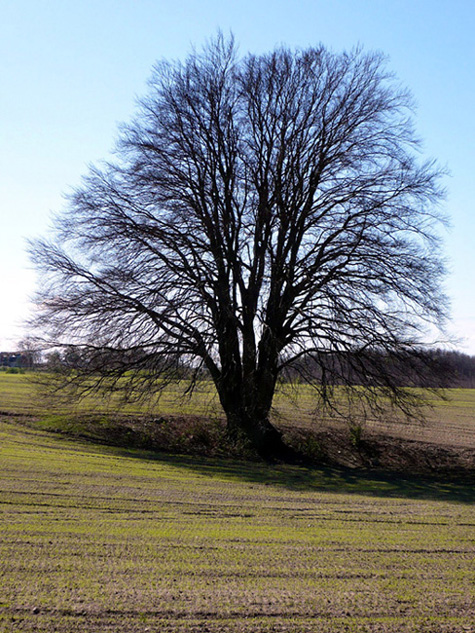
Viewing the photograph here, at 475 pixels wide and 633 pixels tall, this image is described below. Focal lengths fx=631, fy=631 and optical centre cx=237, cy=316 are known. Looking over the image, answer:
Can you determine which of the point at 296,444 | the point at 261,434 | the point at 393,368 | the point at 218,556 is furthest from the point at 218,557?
the point at 296,444

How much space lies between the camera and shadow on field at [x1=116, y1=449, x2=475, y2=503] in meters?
15.3

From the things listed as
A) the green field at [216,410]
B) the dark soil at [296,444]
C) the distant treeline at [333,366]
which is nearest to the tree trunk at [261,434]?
the dark soil at [296,444]

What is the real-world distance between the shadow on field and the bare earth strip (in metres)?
1.60

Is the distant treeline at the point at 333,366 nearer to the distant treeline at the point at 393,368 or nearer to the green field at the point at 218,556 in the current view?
the distant treeline at the point at 393,368

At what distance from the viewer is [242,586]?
20.8 feet

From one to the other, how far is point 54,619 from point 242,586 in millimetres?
1926

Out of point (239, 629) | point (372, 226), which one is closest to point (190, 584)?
point (239, 629)

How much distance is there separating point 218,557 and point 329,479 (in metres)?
10.4

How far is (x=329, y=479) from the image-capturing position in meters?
17.2

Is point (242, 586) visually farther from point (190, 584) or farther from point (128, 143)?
point (128, 143)

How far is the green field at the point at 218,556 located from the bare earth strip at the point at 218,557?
20 mm

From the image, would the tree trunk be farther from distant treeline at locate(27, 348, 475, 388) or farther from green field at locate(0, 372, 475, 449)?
distant treeline at locate(27, 348, 475, 388)

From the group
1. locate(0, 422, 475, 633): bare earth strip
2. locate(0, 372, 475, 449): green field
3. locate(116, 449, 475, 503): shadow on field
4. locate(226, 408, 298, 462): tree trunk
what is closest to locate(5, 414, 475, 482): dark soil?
locate(226, 408, 298, 462): tree trunk

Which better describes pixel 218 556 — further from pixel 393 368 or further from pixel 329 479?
pixel 393 368
